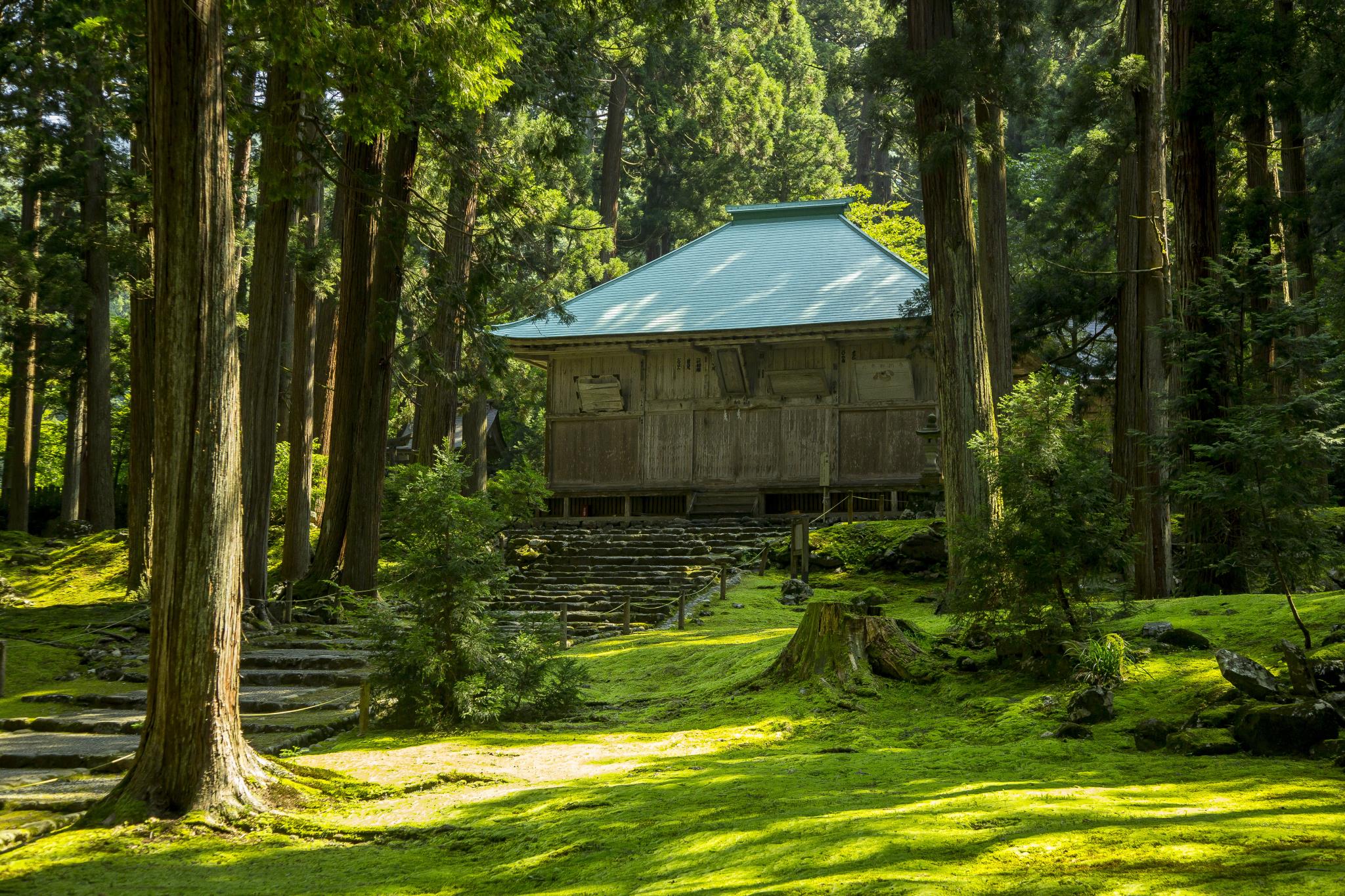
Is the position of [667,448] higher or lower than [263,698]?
higher

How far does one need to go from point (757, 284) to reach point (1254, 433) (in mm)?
19070

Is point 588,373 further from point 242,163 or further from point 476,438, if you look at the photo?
point 242,163

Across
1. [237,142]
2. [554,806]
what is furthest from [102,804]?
[237,142]

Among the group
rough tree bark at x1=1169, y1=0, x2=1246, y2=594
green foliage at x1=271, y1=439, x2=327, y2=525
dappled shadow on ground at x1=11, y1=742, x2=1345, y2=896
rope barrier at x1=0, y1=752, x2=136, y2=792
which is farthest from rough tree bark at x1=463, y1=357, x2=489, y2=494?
dappled shadow on ground at x1=11, y1=742, x2=1345, y2=896

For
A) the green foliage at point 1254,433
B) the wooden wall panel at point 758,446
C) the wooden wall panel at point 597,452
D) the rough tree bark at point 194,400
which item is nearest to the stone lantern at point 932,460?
the wooden wall panel at point 758,446

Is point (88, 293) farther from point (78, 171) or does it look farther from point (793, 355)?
point (793, 355)

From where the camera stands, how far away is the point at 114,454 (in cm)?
3259

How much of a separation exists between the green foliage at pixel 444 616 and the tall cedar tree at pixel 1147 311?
7.63 meters

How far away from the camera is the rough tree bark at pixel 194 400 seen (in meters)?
6.58

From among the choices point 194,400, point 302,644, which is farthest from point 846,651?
point 302,644

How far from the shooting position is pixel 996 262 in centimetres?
1838

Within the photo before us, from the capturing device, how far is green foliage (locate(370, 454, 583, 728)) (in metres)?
8.59

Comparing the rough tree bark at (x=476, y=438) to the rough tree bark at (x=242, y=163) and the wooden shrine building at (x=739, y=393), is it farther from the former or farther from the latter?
the rough tree bark at (x=242, y=163)

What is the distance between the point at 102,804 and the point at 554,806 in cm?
255
